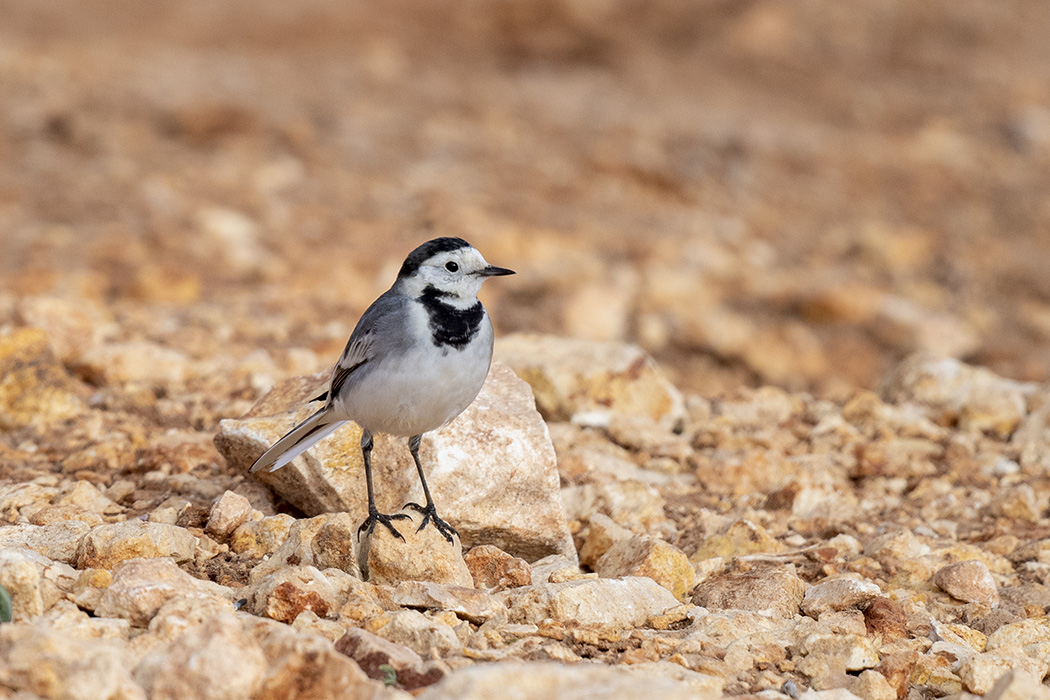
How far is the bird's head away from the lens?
408 centimetres

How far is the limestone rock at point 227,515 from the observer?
4102 mm

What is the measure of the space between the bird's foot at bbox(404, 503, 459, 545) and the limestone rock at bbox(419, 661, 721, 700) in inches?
54.0

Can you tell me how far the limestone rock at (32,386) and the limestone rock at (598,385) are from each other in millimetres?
2306

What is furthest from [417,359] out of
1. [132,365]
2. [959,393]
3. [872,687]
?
[959,393]

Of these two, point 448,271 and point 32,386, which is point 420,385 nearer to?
point 448,271

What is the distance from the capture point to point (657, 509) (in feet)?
16.2

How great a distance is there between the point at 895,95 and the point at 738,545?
1204 centimetres

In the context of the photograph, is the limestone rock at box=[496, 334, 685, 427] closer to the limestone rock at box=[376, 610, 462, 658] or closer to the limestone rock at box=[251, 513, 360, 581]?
the limestone rock at box=[251, 513, 360, 581]

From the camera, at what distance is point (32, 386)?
5.50m

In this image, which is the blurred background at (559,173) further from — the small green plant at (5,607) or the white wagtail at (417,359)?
the small green plant at (5,607)

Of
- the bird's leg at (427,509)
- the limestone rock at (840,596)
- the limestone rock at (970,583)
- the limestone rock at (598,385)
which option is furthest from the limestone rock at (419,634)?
the limestone rock at (598,385)

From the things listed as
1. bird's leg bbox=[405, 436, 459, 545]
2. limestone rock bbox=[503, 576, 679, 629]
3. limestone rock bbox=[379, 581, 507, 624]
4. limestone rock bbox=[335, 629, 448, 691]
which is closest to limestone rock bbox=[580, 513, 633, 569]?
bird's leg bbox=[405, 436, 459, 545]

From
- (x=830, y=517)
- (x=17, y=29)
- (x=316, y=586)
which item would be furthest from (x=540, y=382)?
(x=17, y=29)

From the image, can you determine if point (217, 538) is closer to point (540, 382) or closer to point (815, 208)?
point (540, 382)
